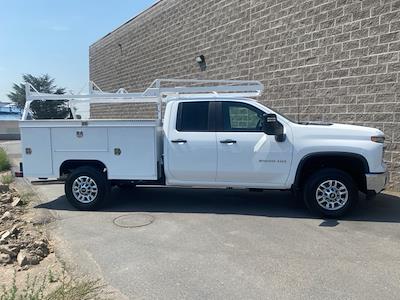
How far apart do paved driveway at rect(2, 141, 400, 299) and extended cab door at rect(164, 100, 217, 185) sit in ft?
2.22

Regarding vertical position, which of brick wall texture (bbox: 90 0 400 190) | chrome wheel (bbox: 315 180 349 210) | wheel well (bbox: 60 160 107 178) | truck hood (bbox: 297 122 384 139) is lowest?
chrome wheel (bbox: 315 180 349 210)

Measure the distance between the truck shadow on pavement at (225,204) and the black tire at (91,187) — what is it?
0.82 ft

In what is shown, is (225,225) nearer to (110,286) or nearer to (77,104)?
(110,286)

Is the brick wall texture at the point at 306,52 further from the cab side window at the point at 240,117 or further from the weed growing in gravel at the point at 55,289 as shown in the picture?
the weed growing in gravel at the point at 55,289

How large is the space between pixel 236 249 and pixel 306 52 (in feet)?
21.7

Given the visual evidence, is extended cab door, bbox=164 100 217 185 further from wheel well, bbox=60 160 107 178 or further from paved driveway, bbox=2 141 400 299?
wheel well, bbox=60 160 107 178

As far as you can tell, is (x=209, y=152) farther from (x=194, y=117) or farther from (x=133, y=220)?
(x=133, y=220)

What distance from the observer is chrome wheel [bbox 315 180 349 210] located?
689 centimetres

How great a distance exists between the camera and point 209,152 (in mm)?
7277

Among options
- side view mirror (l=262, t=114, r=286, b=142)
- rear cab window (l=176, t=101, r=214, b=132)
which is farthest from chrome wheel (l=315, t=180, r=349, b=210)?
rear cab window (l=176, t=101, r=214, b=132)

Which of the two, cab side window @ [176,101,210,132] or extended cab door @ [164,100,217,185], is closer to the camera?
extended cab door @ [164,100,217,185]

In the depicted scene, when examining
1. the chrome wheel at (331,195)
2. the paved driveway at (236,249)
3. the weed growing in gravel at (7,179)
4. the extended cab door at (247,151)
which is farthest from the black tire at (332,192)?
the weed growing in gravel at (7,179)

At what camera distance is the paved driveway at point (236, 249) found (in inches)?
172

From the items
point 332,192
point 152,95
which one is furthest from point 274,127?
point 152,95
